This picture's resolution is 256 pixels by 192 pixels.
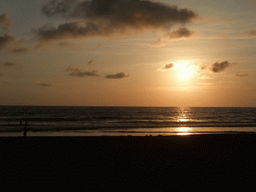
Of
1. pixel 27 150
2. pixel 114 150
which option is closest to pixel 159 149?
pixel 114 150

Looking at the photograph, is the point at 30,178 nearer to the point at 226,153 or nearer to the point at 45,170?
the point at 45,170

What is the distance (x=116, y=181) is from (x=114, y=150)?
Answer: 6480mm

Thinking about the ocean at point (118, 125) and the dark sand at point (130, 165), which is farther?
the ocean at point (118, 125)

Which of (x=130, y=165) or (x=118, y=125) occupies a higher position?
(x=130, y=165)

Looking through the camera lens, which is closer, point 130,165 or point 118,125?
point 130,165

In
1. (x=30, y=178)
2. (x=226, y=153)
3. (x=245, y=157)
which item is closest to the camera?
(x=30, y=178)

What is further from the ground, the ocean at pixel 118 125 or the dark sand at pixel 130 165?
the dark sand at pixel 130 165

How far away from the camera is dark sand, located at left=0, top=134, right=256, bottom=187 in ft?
27.3

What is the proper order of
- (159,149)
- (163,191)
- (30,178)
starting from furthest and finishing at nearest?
(159,149), (30,178), (163,191)

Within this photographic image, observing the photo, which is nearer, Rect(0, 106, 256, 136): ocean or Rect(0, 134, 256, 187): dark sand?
Rect(0, 134, 256, 187): dark sand

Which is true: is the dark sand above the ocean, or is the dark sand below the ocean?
above

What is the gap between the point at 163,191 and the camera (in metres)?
7.07

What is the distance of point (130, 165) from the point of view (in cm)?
1094

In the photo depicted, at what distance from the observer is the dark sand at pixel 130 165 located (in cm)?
834
